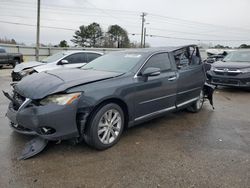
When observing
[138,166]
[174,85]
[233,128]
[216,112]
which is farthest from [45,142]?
[216,112]

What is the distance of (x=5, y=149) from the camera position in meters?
3.11

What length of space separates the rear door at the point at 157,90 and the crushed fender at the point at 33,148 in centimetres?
157

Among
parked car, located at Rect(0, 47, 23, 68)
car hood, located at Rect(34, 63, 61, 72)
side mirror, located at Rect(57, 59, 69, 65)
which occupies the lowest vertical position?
car hood, located at Rect(34, 63, 61, 72)

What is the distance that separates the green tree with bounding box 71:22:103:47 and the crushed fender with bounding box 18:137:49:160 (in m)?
51.7

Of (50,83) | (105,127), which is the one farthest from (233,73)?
(50,83)

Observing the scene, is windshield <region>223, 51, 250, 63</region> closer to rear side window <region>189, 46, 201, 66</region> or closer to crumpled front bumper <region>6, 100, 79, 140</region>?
rear side window <region>189, 46, 201, 66</region>

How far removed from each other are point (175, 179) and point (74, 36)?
54.9m

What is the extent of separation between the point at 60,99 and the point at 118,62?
167 centimetres

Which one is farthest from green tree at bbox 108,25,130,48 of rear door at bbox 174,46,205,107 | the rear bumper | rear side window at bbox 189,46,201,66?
rear door at bbox 174,46,205,107

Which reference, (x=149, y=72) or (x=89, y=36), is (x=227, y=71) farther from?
(x=89, y=36)

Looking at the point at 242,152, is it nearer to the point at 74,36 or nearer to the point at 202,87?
the point at 202,87

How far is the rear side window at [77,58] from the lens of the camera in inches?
330

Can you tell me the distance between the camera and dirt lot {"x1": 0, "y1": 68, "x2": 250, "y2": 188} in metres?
2.47

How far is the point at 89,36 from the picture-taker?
5206cm
